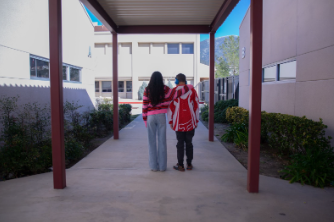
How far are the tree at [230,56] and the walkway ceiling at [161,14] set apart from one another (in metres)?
31.0

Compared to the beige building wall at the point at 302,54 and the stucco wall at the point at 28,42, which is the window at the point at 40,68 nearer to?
the stucco wall at the point at 28,42

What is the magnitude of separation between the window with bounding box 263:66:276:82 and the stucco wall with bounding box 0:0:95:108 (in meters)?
6.98

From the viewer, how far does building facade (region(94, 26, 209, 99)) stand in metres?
30.7

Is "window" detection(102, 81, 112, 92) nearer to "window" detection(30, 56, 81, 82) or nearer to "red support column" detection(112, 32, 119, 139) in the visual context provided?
"window" detection(30, 56, 81, 82)

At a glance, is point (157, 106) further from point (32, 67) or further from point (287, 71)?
point (32, 67)

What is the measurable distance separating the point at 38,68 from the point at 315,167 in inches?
305

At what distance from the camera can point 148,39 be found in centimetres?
3094

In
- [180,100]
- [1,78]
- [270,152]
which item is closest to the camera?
[180,100]

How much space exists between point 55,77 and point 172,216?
8.82ft

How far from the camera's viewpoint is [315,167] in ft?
15.3

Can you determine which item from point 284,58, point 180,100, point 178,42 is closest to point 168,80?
point 178,42

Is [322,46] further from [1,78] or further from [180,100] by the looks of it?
[1,78]

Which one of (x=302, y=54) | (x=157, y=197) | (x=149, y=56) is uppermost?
(x=149, y=56)

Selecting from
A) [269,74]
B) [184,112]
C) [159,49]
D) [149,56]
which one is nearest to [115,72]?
[184,112]
